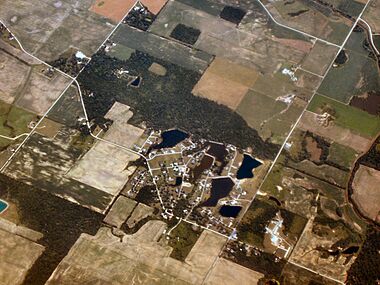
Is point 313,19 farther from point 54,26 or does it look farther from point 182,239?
point 182,239

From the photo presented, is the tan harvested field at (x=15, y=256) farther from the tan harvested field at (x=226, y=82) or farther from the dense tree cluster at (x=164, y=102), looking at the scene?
the tan harvested field at (x=226, y=82)

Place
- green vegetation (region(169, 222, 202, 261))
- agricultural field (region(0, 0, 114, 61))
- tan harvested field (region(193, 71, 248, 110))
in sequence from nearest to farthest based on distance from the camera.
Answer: green vegetation (region(169, 222, 202, 261)) → tan harvested field (region(193, 71, 248, 110)) → agricultural field (region(0, 0, 114, 61))

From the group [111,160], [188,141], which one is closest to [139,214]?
[111,160]

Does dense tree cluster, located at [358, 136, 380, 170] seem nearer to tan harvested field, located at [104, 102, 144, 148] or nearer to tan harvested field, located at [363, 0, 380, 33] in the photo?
tan harvested field, located at [363, 0, 380, 33]

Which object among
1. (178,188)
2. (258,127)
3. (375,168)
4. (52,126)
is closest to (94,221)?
(178,188)

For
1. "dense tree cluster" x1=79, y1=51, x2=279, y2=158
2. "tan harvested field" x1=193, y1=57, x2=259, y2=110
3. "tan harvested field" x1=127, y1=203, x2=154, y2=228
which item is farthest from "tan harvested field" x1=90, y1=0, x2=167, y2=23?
"tan harvested field" x1=127, y1=203, x2=154, y2=228
